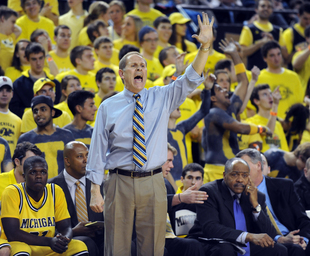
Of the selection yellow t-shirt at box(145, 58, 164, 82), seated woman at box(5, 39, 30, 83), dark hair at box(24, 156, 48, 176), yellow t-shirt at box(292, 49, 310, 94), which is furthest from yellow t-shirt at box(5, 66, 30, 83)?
yellow t-shirt at box(292, 49, 310, 94)

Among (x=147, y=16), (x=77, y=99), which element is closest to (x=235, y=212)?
(x=77, y=99)

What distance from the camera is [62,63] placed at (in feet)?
26.9

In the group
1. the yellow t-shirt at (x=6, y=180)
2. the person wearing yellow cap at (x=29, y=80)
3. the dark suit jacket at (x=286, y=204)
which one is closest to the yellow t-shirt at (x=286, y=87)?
the dark suit jacket at (x=286, y=204)

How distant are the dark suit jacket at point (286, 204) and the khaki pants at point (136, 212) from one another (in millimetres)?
2170

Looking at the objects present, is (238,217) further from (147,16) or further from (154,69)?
(147,16)

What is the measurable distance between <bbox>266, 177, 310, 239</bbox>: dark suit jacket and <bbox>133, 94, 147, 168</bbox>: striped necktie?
2399 mm

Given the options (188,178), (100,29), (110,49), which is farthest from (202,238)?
(100,29)

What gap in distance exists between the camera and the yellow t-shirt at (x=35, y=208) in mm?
4383

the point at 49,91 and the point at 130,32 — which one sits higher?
the point at 130,32

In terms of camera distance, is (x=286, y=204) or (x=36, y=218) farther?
(x=286, y=204)

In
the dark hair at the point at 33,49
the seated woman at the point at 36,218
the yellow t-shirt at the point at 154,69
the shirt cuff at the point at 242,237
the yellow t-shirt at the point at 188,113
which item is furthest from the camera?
the yellow t-shirt at the point at 154,69

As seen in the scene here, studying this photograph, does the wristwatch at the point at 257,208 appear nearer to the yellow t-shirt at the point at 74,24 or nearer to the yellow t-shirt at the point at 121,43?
the yellow t-shirt at the point at 121,43

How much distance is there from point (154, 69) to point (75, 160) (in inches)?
142

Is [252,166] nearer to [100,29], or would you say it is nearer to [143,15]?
[100,29]
